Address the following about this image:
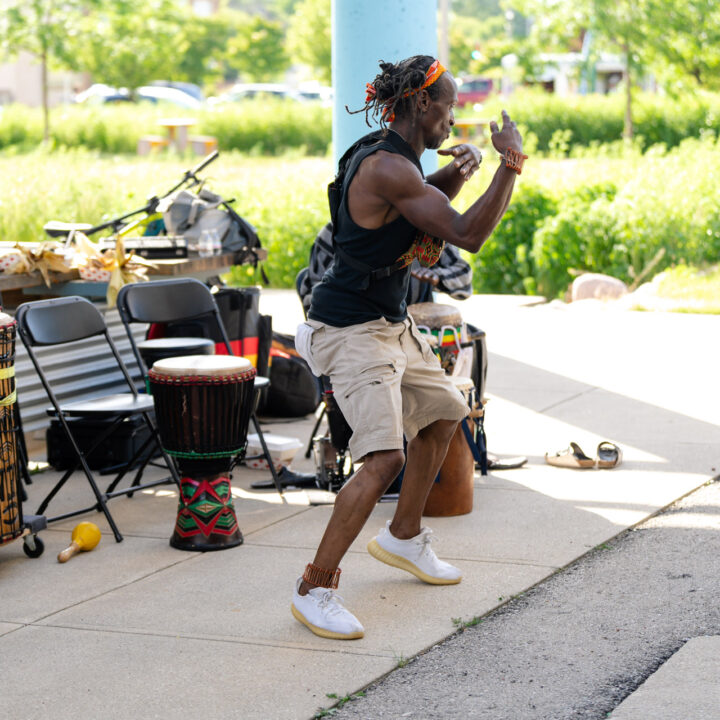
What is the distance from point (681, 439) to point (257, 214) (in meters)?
7.45

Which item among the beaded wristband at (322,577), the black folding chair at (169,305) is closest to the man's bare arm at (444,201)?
the beaded wristband at (322,577)

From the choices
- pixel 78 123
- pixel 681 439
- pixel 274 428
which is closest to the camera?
pixel 681 439

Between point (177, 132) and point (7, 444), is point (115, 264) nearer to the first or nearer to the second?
point (7, 444)

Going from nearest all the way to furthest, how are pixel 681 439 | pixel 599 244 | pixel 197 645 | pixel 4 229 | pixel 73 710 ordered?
pixel 73 710 < pixel 197 645 < pixel 681 439 < pixel 4 229 < pixel 599 244

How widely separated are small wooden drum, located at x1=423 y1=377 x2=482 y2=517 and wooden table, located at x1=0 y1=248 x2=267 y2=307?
2467mm

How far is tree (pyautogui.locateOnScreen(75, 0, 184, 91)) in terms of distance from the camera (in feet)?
109

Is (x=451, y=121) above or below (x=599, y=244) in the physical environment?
above

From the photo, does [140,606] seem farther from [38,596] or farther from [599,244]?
[599,244]

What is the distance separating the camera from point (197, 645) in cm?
448

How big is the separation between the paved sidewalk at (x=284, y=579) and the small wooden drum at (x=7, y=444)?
23 centimetres

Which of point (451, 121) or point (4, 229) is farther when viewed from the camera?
point (4, 229)

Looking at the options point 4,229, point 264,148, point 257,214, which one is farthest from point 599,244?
point 264,148

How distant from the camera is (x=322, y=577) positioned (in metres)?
4.59

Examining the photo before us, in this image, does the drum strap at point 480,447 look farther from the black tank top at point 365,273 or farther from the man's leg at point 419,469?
the black tank top at point 365,273
